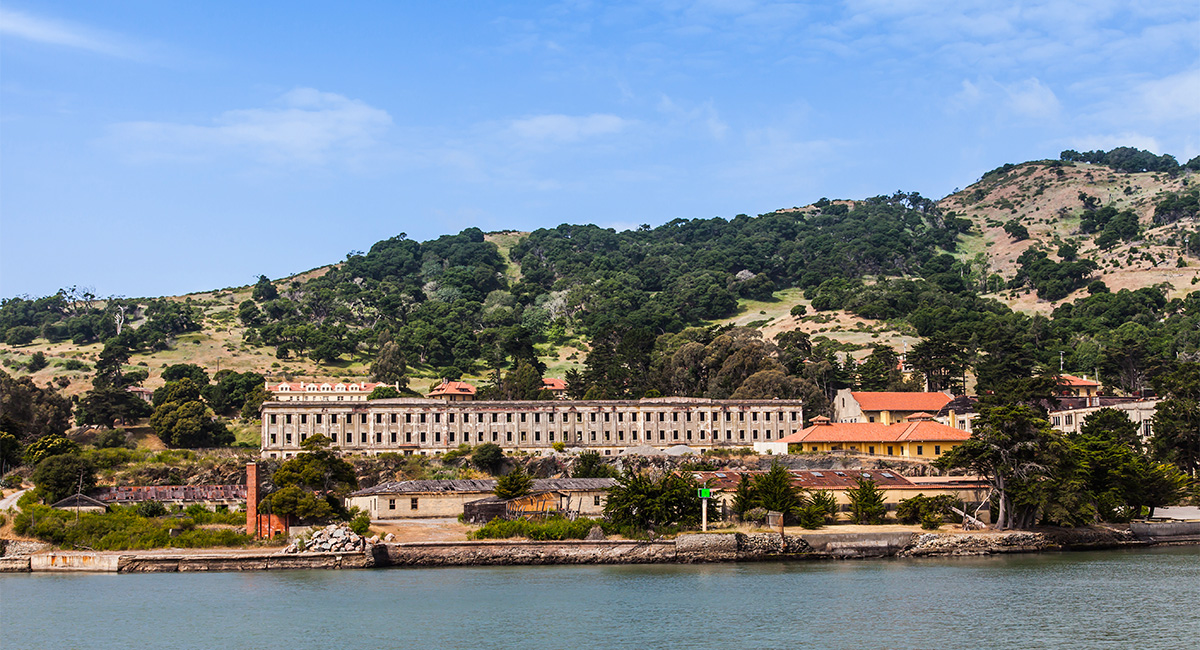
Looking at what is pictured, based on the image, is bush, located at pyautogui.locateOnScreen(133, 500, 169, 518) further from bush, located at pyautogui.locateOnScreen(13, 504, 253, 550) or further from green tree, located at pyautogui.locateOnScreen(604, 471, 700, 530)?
green tree, located at pyautogui.locateOnScreen(604, 471, 700, 530)

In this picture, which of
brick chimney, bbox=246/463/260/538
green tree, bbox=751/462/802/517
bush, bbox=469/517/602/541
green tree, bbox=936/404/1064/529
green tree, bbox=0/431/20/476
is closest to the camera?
bush, bbox=469/517/602/541

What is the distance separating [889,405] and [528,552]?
4763cm

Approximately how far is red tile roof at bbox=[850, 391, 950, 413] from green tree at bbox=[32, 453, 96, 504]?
5438cm

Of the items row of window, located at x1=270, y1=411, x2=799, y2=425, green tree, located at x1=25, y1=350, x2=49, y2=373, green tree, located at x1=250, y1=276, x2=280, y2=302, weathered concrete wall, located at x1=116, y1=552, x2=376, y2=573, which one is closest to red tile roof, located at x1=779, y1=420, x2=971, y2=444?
row of window, located at x1=270, y1=411, x2=799, y2=425

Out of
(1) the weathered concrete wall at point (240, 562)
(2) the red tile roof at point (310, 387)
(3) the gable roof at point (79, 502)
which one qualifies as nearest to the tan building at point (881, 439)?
(1) the weathered concrete wall at point (240, 562)

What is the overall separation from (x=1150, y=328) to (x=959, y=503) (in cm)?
8552

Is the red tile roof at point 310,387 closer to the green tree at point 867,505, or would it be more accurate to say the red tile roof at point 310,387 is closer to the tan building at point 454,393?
the tan building at point 454,393

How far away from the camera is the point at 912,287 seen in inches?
6378

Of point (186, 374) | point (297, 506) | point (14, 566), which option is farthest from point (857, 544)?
point (186, 374)

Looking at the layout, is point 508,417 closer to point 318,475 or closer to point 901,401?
point 901,401

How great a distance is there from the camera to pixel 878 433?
268ft

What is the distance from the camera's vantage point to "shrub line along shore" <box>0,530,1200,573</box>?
49.8 m

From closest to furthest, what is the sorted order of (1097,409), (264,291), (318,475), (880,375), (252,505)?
(252,505) → (318,475) → (1097,409) → (880,375) → (264,291)

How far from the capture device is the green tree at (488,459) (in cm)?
8438
